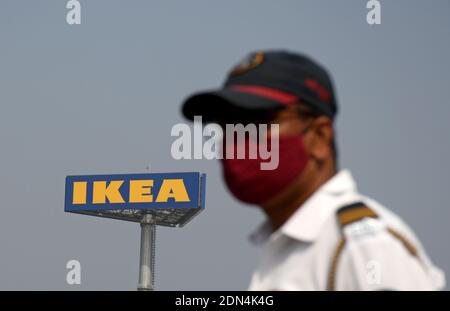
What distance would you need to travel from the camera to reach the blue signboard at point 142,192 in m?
44.2

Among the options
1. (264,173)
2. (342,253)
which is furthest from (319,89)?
(342,253)

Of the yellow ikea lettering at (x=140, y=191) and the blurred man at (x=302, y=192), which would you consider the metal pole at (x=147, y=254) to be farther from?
the blurred man at (x=302, y=192)

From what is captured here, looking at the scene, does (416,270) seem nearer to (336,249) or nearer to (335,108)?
(336,249)

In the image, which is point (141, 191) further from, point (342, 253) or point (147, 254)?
point (342, 253)

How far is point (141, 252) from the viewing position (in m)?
48.0

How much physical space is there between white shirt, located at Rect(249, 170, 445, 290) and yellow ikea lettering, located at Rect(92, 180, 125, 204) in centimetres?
4297

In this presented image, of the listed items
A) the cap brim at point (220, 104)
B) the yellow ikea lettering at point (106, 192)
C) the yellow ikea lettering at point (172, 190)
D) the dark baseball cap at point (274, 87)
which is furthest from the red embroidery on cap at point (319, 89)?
the yellow ikea lettering at point (106, 192)

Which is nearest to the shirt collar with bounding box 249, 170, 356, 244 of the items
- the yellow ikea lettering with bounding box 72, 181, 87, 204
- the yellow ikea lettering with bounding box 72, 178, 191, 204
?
the yellow ikea lettering with bounding box 72, 178, 191, 204

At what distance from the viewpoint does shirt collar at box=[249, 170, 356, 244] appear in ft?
6.52

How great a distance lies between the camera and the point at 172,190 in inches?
1751

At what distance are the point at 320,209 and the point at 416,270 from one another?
344mm

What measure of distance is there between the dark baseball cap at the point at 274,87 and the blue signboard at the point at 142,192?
4177 cm

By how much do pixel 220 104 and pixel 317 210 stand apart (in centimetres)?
46
